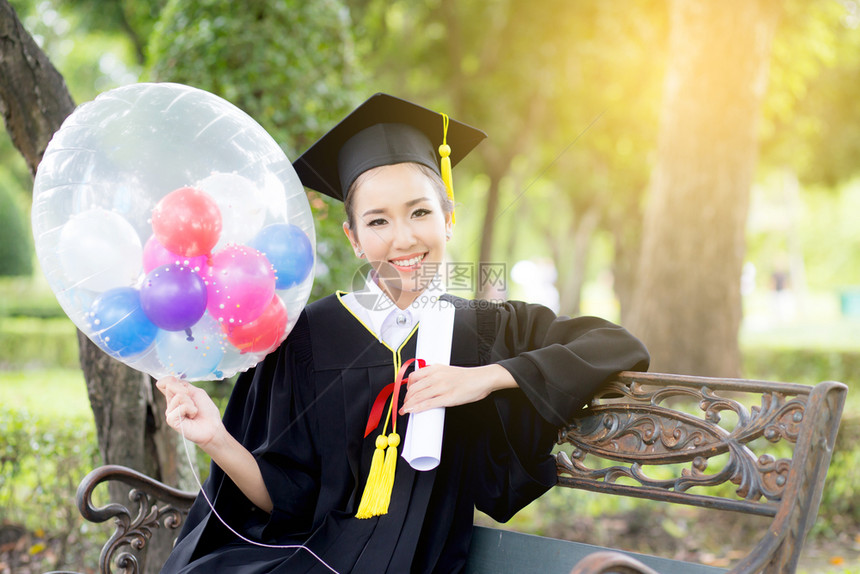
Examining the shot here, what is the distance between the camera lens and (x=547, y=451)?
2227 millimetres

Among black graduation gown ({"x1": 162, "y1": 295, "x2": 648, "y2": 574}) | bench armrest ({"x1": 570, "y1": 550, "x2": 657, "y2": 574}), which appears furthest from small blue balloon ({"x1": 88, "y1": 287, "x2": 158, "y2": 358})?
bench armrest ({"x1": 570, "y1": 550, "x2": 657, "y2": 574})

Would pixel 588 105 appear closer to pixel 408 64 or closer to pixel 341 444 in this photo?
pixel 408 64

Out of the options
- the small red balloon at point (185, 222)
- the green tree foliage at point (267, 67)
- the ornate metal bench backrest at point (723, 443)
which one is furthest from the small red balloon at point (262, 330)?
the green tree foliage at point (267, 67)

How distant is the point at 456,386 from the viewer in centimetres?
207

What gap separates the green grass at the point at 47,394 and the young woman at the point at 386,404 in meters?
2.58

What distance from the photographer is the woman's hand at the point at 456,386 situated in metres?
2.07

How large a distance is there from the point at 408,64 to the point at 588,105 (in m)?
3.15

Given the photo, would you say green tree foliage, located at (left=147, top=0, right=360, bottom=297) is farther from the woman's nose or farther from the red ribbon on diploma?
the red ribbon on diploma

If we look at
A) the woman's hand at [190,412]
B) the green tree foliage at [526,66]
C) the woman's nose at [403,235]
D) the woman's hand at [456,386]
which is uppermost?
the green tree foliage at [526,66]

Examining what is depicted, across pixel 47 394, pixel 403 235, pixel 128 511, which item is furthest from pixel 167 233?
pixel 47 394

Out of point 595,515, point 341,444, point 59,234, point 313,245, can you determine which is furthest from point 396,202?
point 595,515

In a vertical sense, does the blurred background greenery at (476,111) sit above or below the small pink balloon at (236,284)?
above

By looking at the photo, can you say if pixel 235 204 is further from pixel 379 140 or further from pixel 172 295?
pixel 379 140

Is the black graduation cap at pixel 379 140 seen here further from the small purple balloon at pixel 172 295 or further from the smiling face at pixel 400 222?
the small purple balloon at pixel 172 295
